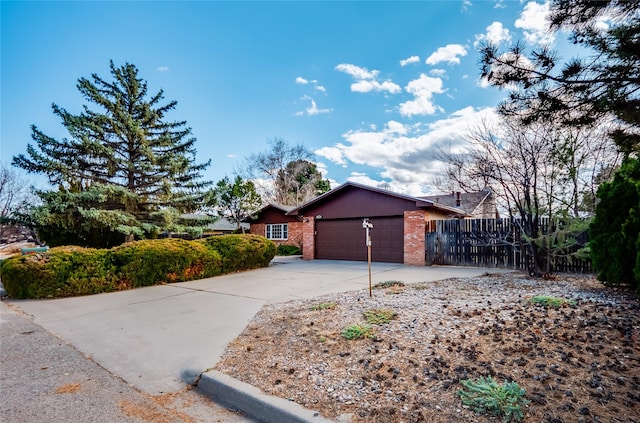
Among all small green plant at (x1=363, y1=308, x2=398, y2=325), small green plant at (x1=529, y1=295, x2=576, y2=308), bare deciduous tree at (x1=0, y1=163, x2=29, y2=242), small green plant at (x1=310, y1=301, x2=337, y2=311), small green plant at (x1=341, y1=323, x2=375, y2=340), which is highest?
bare deciduous tree at (x1=0, y1=163, x2=29, y2=242)

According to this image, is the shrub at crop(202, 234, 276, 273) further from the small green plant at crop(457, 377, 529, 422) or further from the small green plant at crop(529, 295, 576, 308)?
the small green plant at crop(457, 377, 529, 422)

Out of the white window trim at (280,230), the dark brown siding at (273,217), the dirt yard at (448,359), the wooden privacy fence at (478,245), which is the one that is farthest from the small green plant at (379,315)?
the white window trim at (280,230)

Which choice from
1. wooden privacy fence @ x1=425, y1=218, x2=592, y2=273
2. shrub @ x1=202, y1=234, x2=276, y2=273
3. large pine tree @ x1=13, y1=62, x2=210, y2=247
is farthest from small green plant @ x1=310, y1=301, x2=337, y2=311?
large pine tree @ x1=13, y1=62, x2=210, y2=247

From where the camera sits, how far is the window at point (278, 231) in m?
20.3

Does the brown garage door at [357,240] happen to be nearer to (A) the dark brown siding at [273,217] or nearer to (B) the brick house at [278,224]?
(B) the brick house at [278,224]

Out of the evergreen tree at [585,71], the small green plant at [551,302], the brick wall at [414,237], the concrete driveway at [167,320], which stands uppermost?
the evergreen tree at [585,71]

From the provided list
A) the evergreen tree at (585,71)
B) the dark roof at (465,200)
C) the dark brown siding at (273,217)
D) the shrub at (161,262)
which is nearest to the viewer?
the evergreen tree at (585,71)

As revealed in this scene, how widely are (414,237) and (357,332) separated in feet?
31.0

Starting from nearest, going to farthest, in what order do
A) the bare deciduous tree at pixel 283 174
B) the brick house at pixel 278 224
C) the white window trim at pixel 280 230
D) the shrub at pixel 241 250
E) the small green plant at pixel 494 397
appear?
the small green plant at pixel 494 397 < the shrub at pixel 241 250 < the brick house at pixel 278 224 < the white window trim at pixel 280 230 < the bare deciduous tree at pixel 283 174

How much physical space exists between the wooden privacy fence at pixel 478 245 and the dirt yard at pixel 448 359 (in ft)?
17.0

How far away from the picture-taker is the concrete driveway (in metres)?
3.42

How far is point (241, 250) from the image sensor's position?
1109cm

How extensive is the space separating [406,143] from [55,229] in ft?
55.7

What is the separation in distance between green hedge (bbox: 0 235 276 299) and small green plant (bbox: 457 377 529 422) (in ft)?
27.7
